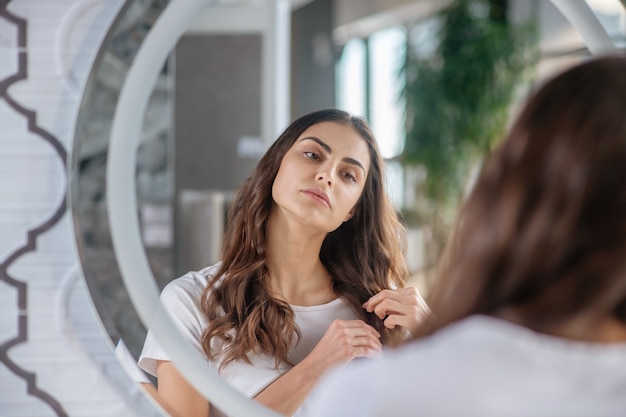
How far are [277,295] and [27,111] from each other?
0.34m

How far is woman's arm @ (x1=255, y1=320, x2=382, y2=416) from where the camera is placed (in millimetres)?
861

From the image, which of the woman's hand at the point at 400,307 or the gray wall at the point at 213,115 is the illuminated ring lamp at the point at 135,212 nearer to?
the woman's hand at the point at 400,307

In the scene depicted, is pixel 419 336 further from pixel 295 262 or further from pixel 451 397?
pixel 295 262

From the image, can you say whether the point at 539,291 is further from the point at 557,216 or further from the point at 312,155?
the point at 312,155

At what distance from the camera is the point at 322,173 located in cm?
90

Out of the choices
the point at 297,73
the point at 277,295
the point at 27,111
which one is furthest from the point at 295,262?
the point at 297,73

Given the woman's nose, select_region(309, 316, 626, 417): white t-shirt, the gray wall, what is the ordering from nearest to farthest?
select_region(309, 316, 626, 417): white t-shirt, the woman's nose, the gray wall

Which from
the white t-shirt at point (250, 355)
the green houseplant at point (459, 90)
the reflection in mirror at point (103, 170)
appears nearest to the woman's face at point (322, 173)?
the white t-shirt at point (250, 355)

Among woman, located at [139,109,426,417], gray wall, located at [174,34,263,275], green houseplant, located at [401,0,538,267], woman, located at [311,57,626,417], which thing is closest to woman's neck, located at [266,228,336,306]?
woman, located at [139,109,426,417]

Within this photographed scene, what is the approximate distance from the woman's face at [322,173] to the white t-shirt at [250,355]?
0.11 meters

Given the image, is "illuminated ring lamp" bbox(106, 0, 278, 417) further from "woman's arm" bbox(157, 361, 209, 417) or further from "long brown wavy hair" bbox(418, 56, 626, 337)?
"long brown wavy hair" bbox(418, 56, 626, 337)

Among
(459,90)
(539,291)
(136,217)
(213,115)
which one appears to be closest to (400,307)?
(136,217)

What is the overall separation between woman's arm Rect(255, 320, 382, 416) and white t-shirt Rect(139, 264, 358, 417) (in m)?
0.01

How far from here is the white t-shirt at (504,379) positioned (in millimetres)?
410
